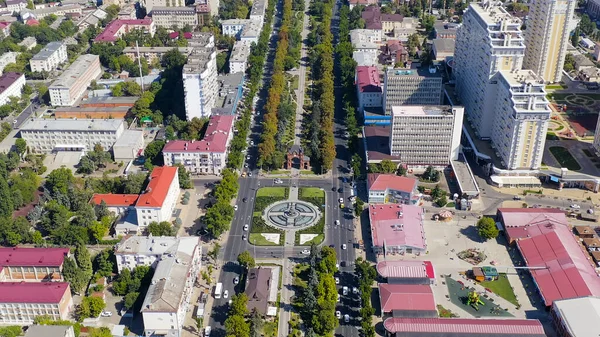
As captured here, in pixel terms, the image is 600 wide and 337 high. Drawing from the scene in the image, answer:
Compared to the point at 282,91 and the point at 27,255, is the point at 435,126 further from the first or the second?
the point at 27,255

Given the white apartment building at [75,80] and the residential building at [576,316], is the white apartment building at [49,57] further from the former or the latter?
the residential building at [576,316]

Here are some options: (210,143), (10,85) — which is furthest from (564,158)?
(10,85)

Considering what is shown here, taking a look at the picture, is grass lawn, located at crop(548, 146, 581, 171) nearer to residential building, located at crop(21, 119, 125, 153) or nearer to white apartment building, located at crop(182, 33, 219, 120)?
white apartment building, located at crop(182, 33, 219, 120)

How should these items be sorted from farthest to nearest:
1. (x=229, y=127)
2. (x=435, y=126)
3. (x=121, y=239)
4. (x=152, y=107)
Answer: (x=152, y=107) → (x=229, y=127) → (x=435, y=126) → (x=121, y=239)

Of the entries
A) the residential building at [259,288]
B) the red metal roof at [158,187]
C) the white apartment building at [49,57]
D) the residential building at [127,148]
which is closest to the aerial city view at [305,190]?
the residential building at [259,288]

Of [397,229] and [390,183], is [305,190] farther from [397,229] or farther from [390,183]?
[397,229]

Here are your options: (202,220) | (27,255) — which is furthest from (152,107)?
(27,255)
